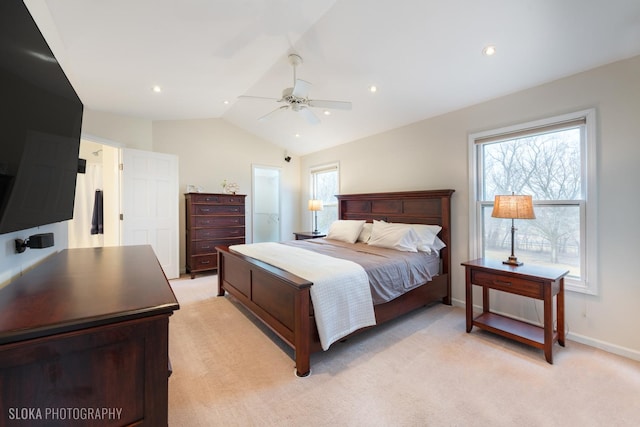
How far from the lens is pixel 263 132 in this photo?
567 cm

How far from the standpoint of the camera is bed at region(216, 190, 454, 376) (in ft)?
6.75

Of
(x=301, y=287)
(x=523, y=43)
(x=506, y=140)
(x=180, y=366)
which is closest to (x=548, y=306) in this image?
(x=506, y=140)

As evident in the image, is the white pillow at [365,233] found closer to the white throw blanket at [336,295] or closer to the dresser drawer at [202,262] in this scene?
the white throw blanket at [336,295]

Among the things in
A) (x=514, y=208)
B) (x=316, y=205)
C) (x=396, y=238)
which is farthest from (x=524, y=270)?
(x=316, y=205)

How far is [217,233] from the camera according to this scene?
16.2 ft

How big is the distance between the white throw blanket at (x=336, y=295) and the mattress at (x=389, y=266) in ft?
0.51

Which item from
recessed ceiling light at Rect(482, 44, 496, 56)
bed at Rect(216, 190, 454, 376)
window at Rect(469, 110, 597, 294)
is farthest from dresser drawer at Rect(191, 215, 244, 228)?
recessed ceiling light at Rect(482, 44, 496, 56)

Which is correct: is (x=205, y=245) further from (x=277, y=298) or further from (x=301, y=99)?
(x=301, y=99)

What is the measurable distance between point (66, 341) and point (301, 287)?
1.36 meters

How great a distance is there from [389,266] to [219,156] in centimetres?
423

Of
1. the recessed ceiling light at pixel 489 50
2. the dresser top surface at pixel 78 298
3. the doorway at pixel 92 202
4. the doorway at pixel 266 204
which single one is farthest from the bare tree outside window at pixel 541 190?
the doorway at pixel 92 202

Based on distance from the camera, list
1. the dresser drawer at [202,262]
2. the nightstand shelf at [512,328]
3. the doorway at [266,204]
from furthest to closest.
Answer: the doorway at [266,204]
the dresser drawer at [202,262]
the nightstand shelf at [512,328]

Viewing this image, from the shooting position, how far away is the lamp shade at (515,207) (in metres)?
2.52

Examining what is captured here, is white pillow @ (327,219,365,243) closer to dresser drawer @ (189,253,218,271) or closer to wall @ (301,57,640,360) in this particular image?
wall @ (301,57,640,360)
